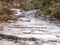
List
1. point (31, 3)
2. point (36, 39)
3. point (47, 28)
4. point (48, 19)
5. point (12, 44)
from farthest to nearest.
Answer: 1. point (31, 3)
2. point (48, 19)
3. point (47, 28)
4. point (36, 39)
5. point (12, 44)

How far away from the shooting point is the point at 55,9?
275 inches

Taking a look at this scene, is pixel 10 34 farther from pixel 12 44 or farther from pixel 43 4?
pixel 43 4

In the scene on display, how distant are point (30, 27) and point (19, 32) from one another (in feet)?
2.33

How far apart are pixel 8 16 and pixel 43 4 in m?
2.14

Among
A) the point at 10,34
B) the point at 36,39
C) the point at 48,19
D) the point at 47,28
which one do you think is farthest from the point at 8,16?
the point at 36,39

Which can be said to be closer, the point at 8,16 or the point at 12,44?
the point at 12,44

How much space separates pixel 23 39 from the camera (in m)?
4.32

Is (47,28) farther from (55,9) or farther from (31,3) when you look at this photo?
(31,3)

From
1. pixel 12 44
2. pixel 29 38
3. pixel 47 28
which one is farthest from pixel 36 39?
pixel 47 28

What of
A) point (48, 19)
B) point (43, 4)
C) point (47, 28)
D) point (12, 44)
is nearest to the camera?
point (12, 44)

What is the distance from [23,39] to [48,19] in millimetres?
2594

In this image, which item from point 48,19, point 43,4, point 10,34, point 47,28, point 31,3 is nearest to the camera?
point 10,34

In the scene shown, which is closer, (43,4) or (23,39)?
(23,39)

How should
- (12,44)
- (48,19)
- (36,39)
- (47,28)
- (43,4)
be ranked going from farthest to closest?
(43,4) → (48,19) → (47,28) → (36,39) → (12,44)
